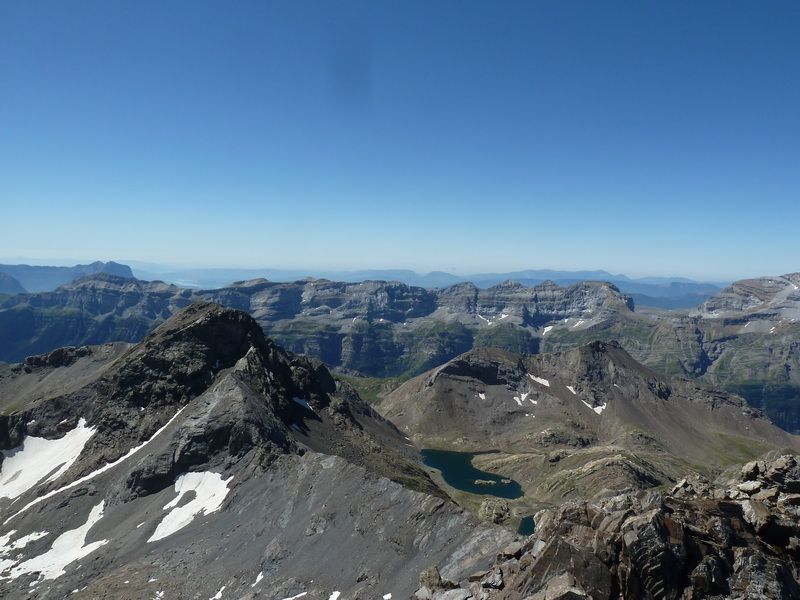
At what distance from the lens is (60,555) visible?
87.5m

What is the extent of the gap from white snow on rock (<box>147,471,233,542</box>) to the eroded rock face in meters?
62.8

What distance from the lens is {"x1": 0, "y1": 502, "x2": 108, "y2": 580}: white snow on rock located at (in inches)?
3263

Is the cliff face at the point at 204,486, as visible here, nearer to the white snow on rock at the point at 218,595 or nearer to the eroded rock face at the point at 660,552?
the white snow on rock at the point at 218,595

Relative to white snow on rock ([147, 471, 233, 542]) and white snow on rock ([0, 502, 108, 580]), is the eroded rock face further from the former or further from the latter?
white snow on rock ([0, 502, 108, 580])

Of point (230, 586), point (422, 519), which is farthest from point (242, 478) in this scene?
point (422, 519)

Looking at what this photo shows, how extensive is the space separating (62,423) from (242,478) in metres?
67.0

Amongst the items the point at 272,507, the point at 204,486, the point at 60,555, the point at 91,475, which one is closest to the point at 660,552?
the point at 272,507

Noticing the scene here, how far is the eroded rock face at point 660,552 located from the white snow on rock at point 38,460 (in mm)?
112605

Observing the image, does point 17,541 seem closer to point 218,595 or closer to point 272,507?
point 272,507

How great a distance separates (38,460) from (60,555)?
47.3 m

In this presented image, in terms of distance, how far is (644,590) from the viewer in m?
32.7

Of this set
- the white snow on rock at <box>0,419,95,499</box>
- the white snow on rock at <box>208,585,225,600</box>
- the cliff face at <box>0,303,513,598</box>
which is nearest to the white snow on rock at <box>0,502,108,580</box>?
the cliff face at <box>0,303,513,598</box>

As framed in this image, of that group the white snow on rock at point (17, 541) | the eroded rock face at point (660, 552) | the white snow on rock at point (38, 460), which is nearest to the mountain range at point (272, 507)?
the eroded rock face at point (660, 552)

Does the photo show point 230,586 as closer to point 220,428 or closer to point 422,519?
point 422,519
